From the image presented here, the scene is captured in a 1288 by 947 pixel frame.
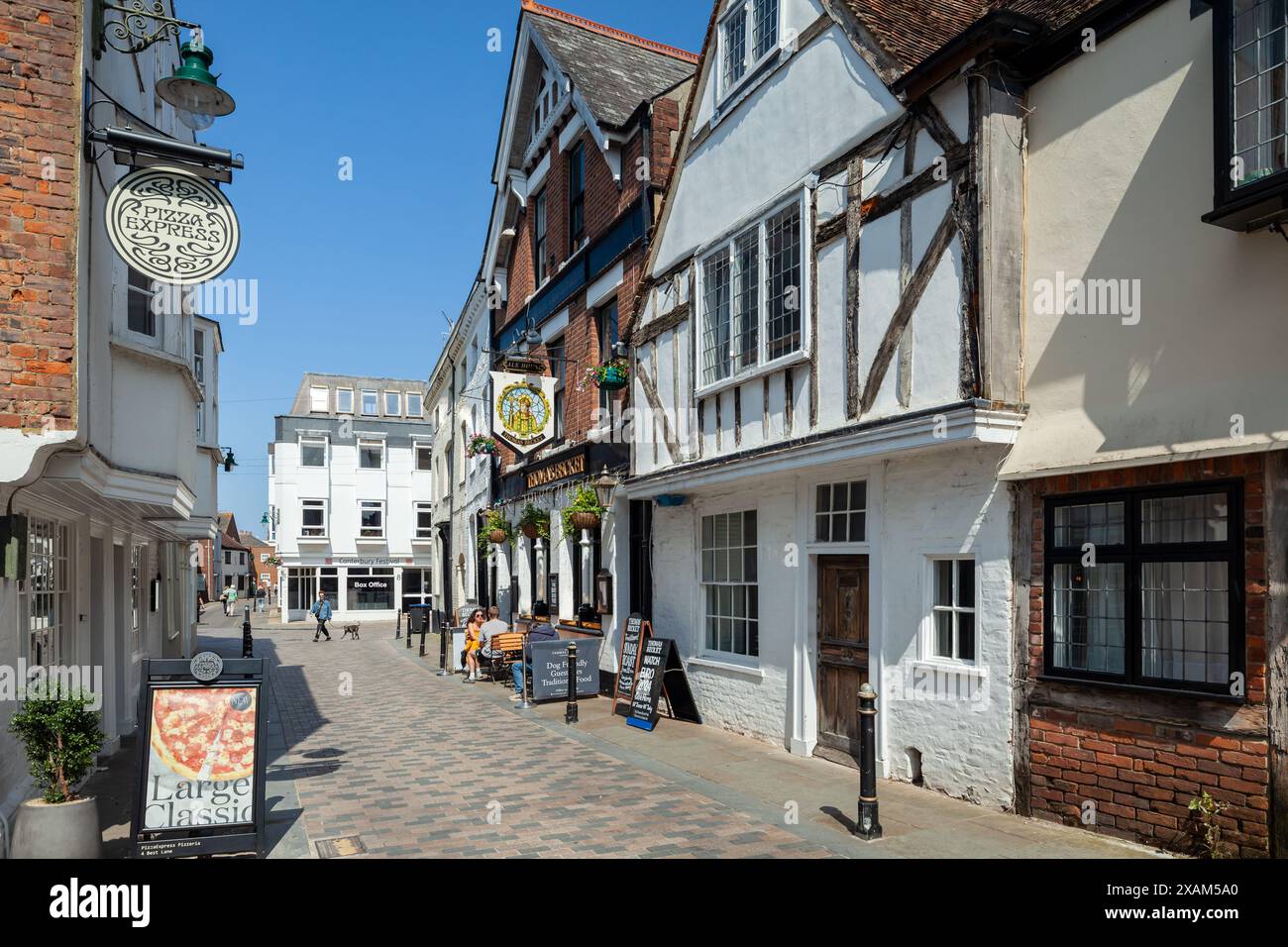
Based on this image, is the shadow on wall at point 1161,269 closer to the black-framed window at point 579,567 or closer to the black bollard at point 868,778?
the black bollard at point 868,778

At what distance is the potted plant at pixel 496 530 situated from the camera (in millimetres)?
20156

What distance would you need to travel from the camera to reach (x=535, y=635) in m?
16.2

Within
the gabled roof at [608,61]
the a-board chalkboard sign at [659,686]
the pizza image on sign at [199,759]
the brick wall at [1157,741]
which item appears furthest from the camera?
the gabled roof at [608,61]

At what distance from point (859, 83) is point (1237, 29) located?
384 centimetres

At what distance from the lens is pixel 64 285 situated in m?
6.37

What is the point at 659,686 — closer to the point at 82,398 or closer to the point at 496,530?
the point at 82,398

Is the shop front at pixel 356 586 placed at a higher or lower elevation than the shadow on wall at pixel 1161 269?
lower

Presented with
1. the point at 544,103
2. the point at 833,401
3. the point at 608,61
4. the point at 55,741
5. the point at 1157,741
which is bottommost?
the point at 1157,741

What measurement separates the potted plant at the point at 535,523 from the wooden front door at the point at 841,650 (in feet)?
28.0

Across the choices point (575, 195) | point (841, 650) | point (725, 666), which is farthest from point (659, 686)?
point (575, 195)

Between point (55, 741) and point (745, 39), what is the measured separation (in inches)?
395

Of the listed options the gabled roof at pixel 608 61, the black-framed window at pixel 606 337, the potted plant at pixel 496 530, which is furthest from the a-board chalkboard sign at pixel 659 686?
the gabled roof at pixel 608 61

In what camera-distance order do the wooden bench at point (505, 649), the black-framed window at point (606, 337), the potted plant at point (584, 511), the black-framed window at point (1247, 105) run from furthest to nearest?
1. the wooden bench at point (505, 649)
2. the black-framed window at point (606, 337)
3. the potted plant at point (584, 511)
4. the black-framed window at point (1247, 105)

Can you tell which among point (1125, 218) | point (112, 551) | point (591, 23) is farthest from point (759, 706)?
point (591, 23)
